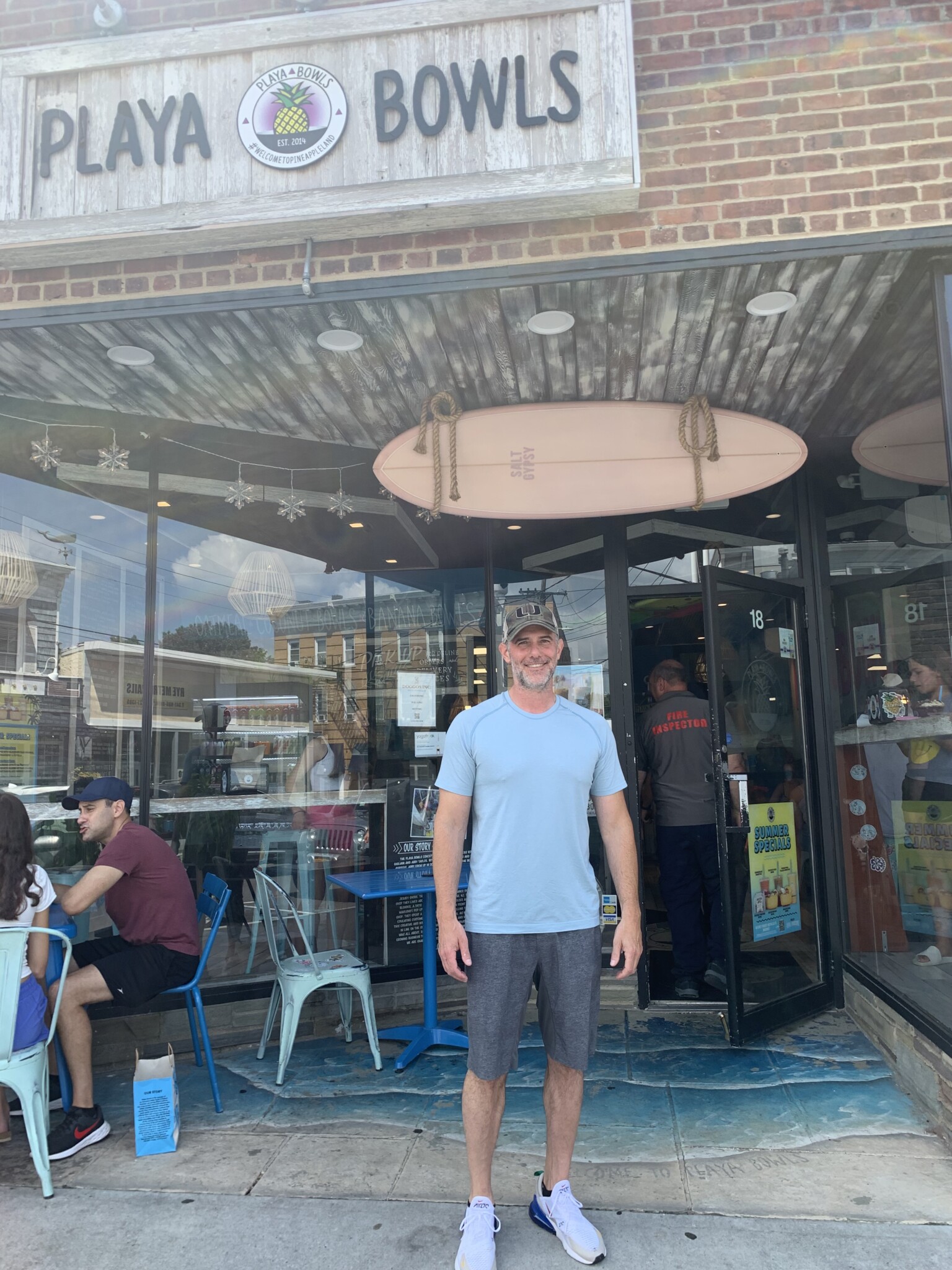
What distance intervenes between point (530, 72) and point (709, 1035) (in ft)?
13.6

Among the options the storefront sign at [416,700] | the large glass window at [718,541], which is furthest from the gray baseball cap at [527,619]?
the storefront sign at [416,700]

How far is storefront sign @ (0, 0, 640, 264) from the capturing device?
9.81ft

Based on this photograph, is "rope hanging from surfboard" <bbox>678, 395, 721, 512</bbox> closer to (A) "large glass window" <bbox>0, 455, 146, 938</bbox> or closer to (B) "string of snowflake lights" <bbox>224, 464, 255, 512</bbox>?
(B) "string of snowflake lights" <bbox>224, 464, 255, 512</bbox>

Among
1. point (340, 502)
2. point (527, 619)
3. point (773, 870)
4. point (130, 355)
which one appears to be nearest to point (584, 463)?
point (527, 619)

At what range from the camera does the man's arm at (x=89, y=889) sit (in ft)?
10.8

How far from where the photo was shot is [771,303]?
10.8 feet

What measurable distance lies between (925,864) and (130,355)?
4.26 m

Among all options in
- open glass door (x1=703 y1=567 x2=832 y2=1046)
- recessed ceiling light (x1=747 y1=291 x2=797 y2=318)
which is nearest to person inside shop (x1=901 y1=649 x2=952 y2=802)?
open glass door (x1=703 y1=567 x2=832 y2=1046)

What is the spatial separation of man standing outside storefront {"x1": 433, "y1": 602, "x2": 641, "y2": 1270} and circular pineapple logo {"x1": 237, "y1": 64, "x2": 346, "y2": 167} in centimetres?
209

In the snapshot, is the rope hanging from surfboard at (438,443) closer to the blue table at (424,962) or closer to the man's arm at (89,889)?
the blue table at (424,962)

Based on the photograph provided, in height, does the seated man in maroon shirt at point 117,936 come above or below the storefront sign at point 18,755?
below

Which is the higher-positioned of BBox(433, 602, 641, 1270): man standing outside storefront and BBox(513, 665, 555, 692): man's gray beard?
BBox(513, 665, 555, 692): man's gray beard

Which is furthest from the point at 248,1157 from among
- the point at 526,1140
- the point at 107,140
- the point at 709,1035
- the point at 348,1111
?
the point at 107,140

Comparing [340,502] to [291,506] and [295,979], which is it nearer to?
[291,506]
